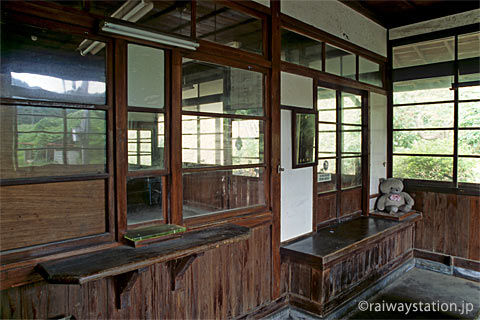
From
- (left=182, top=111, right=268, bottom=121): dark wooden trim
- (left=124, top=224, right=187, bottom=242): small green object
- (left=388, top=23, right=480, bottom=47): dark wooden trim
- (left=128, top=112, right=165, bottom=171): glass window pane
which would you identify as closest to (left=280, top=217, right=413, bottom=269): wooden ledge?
(left=182, top=111, right=268, bottom=121): dark wooden trim

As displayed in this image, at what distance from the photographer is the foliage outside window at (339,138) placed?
142 inches

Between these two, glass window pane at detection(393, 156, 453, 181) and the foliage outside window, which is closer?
the foliage outside window

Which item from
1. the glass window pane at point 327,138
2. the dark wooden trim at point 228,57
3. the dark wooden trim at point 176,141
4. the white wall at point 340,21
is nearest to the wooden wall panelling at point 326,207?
the glass window pane at point 327,138

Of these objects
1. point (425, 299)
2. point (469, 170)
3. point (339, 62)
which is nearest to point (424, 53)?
point (339, 62)

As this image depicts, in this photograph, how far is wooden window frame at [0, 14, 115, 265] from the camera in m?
1.59

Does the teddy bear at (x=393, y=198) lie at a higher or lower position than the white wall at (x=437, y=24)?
lower

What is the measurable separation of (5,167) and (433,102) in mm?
4239

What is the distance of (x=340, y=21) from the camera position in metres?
3.56

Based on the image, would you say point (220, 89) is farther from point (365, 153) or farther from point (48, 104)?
point (365, 153)

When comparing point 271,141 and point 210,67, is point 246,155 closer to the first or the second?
point 271,141

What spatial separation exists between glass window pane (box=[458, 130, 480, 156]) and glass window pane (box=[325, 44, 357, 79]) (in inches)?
55.1

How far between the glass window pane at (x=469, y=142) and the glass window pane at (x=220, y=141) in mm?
2560

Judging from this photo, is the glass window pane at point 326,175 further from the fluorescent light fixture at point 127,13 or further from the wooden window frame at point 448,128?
the fluorescent light fixture at point 127,13

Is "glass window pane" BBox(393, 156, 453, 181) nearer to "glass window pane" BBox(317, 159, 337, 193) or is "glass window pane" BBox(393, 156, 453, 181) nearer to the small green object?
"glass window pane" BBox(317, 159, 337, 193)
